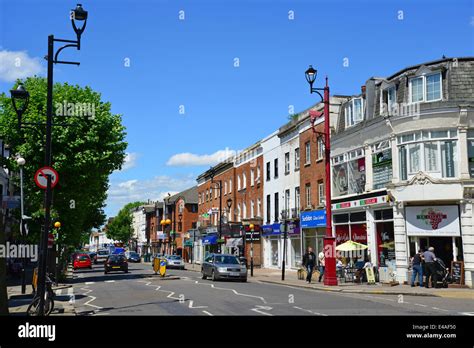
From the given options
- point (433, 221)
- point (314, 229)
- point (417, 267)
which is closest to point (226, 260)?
point (314, 229)

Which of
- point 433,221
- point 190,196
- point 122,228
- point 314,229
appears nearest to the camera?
point 433,221

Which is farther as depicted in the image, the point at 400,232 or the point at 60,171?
the point at 60,171

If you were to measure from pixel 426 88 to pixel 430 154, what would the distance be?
3.34 meters

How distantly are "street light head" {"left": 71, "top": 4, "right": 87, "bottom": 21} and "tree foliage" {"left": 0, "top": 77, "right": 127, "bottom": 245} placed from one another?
49.2 feet

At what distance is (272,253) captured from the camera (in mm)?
44094

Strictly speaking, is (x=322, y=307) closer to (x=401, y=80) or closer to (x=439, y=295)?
(x=439, y=295)

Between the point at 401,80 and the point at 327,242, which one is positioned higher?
the point at 401,80

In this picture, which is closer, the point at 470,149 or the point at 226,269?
the point at 470,149

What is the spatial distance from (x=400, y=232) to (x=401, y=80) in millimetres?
7877

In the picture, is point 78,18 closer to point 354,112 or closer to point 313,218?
point 354,112

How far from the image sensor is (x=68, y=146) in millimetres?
28703
